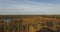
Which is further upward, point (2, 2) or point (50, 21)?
point (2, 2)

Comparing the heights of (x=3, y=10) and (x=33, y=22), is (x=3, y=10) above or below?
above

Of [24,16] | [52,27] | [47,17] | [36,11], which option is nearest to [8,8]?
[24,16]

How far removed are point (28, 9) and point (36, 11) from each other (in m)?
0.13

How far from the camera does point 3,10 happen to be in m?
1.94

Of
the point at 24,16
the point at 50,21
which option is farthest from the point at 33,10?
the point at 50,21

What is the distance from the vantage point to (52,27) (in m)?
1.94

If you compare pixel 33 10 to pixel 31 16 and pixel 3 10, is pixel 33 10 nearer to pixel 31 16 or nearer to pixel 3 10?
pixel 31 16

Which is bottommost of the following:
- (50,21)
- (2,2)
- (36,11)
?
(50,21)

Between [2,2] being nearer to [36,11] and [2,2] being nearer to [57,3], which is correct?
[36,11]

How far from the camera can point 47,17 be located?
6.31 feet

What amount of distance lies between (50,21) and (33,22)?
0.84 ft

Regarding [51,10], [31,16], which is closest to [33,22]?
[31,16]

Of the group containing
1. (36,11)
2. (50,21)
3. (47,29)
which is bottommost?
(47,29)

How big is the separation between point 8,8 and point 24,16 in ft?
0.90
